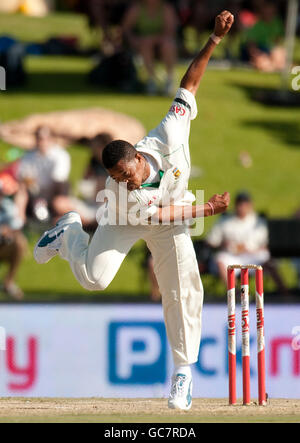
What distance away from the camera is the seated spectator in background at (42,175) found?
1210 cm

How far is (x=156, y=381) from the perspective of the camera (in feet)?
32.6

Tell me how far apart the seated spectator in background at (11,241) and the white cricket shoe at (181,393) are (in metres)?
4.86

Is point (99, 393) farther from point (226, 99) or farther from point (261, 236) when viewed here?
point (226, 99)

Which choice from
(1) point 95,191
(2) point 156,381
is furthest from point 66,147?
(2) point 156,381

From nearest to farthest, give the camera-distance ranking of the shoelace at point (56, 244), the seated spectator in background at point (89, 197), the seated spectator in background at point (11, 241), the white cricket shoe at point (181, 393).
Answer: the white cricket shoe at point (181, 393) → the shoelace at point (56, 244) → the seated spectator in background at point (11, 241) → the seated spectator in background at point (89, 197)

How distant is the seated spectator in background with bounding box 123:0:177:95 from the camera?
50.6 ft

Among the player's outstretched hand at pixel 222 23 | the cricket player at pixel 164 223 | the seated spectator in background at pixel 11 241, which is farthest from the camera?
the seated spectator in background at pixel 11 241

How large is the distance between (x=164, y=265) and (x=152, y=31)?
9.22m

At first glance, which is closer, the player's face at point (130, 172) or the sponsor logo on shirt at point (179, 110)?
the player's face at point (130, 172)

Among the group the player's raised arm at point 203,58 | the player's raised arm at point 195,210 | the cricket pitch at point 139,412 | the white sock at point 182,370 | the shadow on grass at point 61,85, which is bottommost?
the cricket pitch at point 139,412

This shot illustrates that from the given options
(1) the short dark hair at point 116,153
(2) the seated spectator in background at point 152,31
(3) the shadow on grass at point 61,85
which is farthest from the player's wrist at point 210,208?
(3) the shadow on grass at point 61,85

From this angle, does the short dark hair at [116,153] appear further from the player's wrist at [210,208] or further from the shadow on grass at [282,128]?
the shadow on grass at [282,128]

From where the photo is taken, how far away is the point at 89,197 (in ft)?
39.9

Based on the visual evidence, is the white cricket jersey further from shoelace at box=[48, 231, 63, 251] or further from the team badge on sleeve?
shoelace at box=[48, 231, 63, 251]
